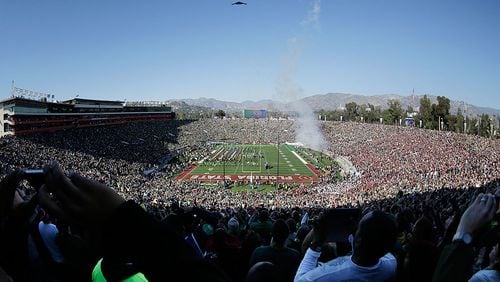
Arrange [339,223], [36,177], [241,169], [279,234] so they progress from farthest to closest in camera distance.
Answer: [241,169] → [279,234] → [339,223] → [36,177]

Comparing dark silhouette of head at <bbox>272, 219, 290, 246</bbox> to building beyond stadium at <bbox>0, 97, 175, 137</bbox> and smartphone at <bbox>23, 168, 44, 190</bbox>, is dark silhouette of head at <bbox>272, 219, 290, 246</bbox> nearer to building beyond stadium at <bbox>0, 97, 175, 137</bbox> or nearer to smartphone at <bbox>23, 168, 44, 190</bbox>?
smartphone at <bbox>23, 168, 44, 190</bbox>

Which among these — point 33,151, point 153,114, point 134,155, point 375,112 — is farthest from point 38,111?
point 375,112

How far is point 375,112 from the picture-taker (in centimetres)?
13112

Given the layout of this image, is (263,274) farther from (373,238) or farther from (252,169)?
(252,169)

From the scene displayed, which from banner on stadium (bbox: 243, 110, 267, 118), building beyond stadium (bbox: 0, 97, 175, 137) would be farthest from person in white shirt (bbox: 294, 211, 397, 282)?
Answer: banner on stadium (bbox: 243, 110, 267, 118)

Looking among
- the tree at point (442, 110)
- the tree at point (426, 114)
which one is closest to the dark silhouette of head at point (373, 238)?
the tree at point (442, 110)

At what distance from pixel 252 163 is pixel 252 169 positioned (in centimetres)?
447

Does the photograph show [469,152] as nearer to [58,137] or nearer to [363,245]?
[363,245]

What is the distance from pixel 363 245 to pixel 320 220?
681 millimetres

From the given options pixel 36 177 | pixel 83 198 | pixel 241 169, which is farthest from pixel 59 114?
pixel 83 198

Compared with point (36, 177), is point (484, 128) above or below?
below

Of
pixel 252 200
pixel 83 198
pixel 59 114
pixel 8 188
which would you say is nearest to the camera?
pixel 83 198

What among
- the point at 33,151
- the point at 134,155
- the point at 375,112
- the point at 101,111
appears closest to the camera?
the point at 33,151

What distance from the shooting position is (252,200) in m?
30.5
